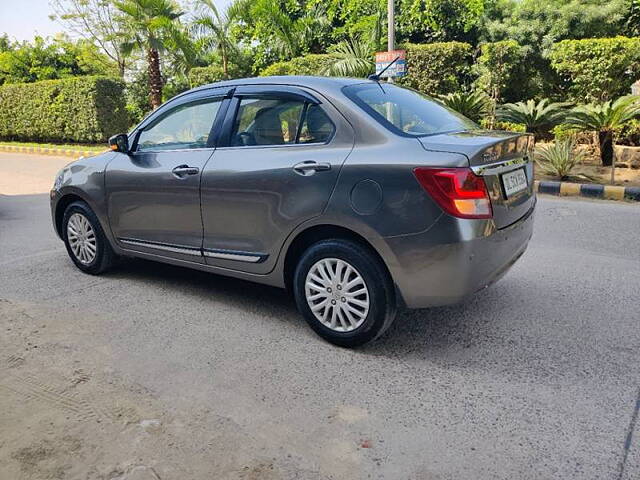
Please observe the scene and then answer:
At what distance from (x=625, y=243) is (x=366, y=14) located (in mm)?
16101

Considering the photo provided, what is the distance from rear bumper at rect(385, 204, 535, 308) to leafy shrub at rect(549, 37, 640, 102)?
39.3 feet

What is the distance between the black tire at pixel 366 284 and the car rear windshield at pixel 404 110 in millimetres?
732

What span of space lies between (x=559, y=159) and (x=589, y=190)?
0.94 metres

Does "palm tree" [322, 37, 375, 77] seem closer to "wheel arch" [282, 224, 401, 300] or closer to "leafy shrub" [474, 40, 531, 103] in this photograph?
"leafy shrub" [474, 40, 531, 103]

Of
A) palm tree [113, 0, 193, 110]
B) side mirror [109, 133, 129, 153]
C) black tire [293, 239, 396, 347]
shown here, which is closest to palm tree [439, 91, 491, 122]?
side mirror [109, 133, 129, 153]

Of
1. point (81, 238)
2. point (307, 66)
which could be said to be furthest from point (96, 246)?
point (307, 66)

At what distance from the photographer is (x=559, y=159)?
374 inches

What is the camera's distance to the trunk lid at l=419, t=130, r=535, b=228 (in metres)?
2.96

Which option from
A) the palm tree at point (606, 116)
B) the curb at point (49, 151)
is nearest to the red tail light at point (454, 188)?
the palm tree at point (606, 116)

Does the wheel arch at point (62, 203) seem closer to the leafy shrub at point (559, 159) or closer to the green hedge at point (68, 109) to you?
the leafy shrub at point (559, 159)

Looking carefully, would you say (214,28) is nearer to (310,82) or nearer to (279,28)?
(279,28)

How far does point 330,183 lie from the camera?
124 inches

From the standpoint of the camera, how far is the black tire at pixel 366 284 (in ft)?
10.1

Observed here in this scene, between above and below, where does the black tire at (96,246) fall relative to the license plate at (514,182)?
below
